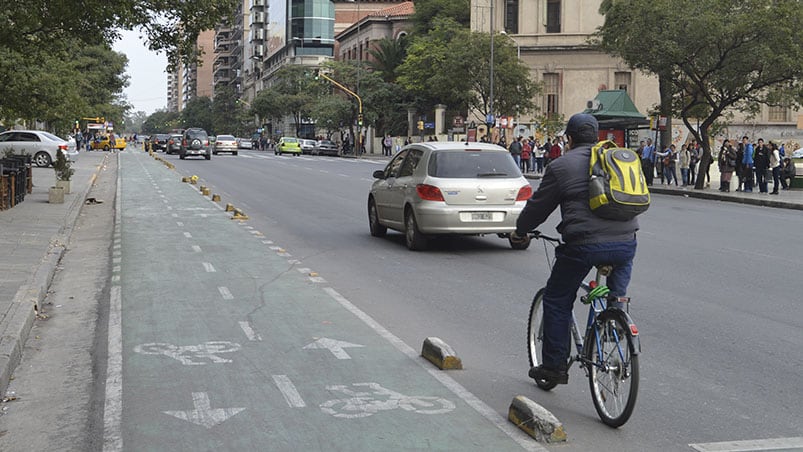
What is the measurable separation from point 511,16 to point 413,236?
184 ft

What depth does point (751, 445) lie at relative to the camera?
17.7 feet

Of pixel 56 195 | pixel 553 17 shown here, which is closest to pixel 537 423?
pixel 56 195

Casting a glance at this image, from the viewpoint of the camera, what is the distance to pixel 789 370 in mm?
7230

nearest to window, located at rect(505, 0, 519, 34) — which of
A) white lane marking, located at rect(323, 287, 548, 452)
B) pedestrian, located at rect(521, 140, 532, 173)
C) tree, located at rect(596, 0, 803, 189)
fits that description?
pedestrian, located at rect(521, 140, 532, 173)

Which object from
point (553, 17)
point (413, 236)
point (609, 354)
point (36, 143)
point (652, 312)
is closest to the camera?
point (609, 354)

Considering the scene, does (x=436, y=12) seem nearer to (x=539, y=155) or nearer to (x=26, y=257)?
(x=539, y=155)

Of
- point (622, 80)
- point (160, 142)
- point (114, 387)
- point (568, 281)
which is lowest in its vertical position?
point (114, 387)

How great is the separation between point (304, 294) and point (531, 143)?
136 feet

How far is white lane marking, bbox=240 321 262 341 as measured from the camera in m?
8.41

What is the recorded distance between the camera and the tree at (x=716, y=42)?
1271 inches

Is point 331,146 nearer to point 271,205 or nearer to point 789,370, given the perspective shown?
point 271,205

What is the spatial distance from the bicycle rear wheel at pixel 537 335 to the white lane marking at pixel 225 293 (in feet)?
15.2

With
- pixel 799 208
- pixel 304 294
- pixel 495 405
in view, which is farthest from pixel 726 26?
pixel 495 405

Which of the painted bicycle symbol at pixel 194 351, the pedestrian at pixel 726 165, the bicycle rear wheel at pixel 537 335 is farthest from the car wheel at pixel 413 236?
the pedestrian at pixel 726 165
